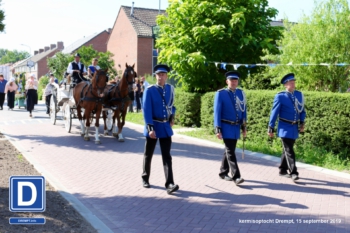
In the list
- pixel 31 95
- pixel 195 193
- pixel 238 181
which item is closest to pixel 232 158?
pixel 238 181

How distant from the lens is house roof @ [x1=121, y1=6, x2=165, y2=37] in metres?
47.3

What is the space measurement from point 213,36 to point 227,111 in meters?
7.91

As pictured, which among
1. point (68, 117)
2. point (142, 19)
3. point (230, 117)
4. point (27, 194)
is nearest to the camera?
point (27, 194)

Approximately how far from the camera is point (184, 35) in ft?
52.0

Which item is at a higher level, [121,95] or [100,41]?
[100,41]

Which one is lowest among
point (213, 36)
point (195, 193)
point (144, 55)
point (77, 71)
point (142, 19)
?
point (195, 193)

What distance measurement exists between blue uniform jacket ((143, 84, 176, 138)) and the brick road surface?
3.40 ft

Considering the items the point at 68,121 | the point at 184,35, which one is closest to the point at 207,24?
the point at 184,35

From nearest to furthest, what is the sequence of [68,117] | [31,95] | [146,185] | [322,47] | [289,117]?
[146,185] → [289,117] → [68,117] → [322,47] → [31,95]

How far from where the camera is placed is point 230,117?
791cm

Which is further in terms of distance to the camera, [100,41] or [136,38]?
[100,41]

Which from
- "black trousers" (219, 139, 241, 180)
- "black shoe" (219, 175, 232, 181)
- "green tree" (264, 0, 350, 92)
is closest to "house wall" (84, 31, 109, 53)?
"green tree" (264, 0, 350, 92)

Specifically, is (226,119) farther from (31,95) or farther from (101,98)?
(31,95)

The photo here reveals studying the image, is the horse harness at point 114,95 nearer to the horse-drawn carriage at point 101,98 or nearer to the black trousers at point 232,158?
the horse-drawn carriage at point 101,98
